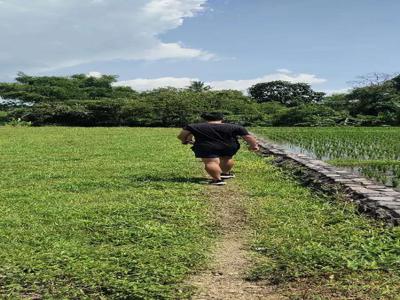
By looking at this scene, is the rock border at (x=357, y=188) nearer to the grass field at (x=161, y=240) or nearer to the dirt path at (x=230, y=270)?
the grass field at (x=161, y=240)

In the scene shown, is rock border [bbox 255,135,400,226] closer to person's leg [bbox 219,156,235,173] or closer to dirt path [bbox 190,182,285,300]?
person's leg [bbox 219,156,235,173]

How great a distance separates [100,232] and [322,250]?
2.25m

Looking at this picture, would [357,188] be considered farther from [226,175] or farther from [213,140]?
[226,175]

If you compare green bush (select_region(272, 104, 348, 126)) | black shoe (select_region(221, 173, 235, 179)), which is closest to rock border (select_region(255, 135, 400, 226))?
black shoe (select_region(221, 173, 235, 179))

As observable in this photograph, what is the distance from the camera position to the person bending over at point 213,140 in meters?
8.69

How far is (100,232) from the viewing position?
539 centimetres

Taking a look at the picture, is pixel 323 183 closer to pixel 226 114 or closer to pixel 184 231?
pixel 184 231

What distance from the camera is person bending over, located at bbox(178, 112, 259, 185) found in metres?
8.69

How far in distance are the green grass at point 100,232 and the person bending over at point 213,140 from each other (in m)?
0.47

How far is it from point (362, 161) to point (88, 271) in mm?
9867

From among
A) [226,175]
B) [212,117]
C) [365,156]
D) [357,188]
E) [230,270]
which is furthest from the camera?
[365,156]

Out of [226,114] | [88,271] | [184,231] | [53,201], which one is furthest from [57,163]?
[226,114]

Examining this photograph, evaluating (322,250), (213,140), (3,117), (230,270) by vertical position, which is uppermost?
(3,117)

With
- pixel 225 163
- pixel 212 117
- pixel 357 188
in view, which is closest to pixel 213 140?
pixel 212 117
